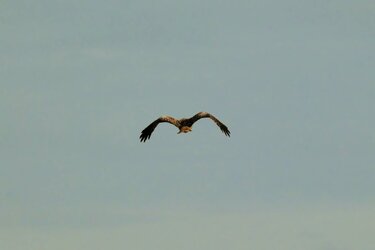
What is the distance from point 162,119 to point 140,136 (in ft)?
11.3

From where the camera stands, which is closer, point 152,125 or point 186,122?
point 186,122

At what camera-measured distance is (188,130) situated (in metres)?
78.4

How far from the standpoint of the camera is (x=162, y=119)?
80.4 meters

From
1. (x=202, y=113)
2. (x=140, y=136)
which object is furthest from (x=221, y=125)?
(x=140, y=136)

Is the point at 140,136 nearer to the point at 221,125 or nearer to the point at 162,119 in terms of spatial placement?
the point at 162,119

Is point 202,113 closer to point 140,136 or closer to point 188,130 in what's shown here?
point 188,130

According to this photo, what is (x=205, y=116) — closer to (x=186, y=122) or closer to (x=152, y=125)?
(x=186, y=122)

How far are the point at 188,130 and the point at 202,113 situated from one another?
2.73 meters

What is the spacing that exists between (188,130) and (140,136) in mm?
6392

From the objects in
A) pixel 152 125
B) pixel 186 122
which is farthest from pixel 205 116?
pixel 152 125

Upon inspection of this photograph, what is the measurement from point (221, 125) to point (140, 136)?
10.1 m

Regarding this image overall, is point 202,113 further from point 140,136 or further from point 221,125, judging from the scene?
point 140,136

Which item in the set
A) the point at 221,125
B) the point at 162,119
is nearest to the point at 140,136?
the point at 162,119

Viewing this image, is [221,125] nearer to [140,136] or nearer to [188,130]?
[188,130]
